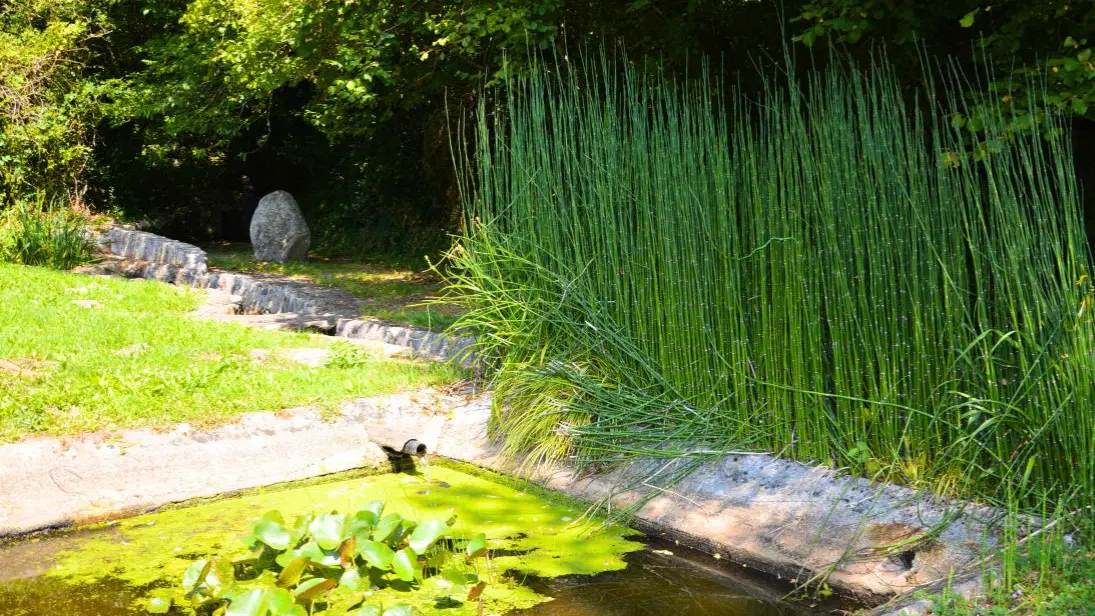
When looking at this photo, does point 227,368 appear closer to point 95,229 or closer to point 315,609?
point 315,609

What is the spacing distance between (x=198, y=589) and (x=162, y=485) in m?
1.01

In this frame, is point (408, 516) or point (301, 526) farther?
point (408, 516)

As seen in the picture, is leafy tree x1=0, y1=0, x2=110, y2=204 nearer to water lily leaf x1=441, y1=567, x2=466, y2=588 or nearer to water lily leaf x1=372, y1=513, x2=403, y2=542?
water lily leaf x1=372, y1=513, x2=403, y2=542

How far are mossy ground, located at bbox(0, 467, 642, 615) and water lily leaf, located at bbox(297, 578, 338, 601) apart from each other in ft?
0.33

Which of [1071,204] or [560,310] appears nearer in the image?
[1071,204]

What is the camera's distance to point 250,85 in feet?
28.7

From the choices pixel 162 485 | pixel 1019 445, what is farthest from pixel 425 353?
pixel 1019 445

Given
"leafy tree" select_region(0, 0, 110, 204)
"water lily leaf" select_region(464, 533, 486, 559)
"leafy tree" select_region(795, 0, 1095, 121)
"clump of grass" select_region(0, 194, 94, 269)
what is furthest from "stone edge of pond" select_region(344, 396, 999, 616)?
"leafy tree" select_region(0, 0, 110, 204)

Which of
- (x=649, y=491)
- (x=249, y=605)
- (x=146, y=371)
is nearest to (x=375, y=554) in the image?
(x=249, y=605)

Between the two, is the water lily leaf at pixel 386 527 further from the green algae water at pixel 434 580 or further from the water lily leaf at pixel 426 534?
the green algae water at pixel 434 580

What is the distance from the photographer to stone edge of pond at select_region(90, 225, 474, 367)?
591 centimetres

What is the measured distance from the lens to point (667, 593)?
2.98 m

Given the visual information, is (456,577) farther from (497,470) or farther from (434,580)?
(497,470)

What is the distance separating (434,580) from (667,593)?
2.12 ft
